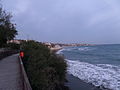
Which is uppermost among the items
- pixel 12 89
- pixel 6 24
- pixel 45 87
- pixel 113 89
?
pixel 6 24

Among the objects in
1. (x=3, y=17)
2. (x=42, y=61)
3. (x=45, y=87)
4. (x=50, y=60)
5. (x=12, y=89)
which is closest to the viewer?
(x=12, y=89)

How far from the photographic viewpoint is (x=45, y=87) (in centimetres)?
1155

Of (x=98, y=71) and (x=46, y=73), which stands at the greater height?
(x=46, y=73)

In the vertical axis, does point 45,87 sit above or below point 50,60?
below

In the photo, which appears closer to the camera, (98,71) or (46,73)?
(46,73)

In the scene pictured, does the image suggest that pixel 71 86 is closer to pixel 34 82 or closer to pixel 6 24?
pixel 34 82

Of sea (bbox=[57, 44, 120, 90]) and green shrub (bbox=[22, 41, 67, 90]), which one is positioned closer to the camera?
green shrub (bbox=[22, 41, 67, 90])

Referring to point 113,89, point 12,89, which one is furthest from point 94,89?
point 12,89

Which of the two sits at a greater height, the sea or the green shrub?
the green shrub

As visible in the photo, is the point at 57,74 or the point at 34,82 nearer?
the point at 34,82

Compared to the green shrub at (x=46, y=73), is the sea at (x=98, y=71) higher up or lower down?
lower down

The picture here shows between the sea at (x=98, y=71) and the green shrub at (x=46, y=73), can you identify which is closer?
the green shrub at (x=46, y=73)

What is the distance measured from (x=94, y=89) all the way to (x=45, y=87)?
15.6ft

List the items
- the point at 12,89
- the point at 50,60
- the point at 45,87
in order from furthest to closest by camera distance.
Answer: the point at 50,60 → the point at 45,87 → the point at 12,89
